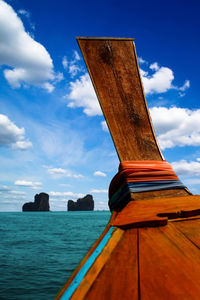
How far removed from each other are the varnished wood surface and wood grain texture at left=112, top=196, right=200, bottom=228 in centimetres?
53

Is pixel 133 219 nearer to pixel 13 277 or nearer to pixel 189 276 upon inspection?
pixel 189 276

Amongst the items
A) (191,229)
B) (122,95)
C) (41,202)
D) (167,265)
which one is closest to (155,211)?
(191,229)

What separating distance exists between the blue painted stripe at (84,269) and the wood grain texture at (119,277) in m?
0.06

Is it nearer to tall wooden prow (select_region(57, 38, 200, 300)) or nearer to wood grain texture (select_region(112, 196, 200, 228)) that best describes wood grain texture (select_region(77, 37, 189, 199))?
tall wooden prow (select_region(57, 38, 200, 300))

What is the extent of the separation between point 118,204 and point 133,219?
462mm

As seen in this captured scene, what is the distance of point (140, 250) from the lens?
90 centimetres

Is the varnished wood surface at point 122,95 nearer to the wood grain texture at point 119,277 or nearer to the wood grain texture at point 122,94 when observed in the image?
the wood grain texture at point 122,94

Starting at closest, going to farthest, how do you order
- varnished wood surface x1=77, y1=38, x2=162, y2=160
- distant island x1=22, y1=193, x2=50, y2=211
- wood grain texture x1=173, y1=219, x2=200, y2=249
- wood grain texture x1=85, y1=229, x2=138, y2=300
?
wood grain texture x1=85, y1=229, x2=138, y2=300
wood grain texture x1=173, y1=219, x2=200, y2=249
varnished wood surface x1=77, y1=38, x2=162, y2=160
distant island x1=22, y1=193, x2=50, y2=211

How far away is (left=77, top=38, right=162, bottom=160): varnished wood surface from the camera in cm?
185

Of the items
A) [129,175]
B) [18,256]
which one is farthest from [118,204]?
[18,256]

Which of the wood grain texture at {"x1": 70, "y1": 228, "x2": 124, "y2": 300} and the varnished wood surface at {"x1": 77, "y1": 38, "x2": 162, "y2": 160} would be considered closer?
the wood grain texture at {"x1": 70, "y1": 228, "x2": 124, "y2": 300}

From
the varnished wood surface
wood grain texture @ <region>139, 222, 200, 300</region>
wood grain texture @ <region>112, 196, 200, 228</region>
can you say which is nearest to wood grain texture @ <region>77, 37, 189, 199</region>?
the varnished wood surface

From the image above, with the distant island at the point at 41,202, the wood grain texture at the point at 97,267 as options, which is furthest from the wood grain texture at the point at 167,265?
the distant island at the point at 41,202

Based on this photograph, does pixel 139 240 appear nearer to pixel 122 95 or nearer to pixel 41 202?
pixel 122 95
